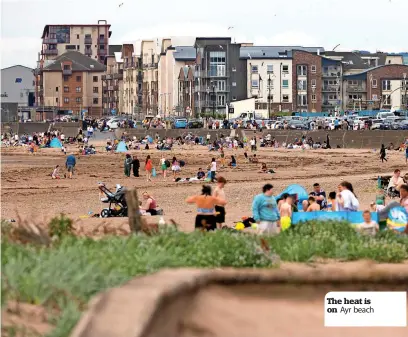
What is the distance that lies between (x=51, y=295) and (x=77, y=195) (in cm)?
2606

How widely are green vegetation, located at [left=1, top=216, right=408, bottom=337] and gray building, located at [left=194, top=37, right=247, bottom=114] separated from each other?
341ft

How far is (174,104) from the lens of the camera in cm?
13750

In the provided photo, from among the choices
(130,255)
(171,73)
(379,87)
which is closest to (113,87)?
(171,73)

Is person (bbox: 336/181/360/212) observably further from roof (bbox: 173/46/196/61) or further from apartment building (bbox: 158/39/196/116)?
roof (bbox: 173/46/196/61)

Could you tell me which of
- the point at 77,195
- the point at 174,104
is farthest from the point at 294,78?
the point at 77,195

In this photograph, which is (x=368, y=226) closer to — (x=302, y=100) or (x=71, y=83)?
(x=302, y=100)

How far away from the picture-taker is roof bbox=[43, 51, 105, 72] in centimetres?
16775

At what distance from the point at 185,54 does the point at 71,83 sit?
41287mm

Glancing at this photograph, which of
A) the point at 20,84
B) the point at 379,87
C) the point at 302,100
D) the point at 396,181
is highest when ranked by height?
the point at 20,84

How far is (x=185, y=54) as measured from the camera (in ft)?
433

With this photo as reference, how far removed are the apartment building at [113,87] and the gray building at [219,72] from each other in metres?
40.5

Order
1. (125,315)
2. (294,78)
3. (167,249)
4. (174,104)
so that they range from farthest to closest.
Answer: (174,104) < (294,78) < (167,249) < (125,315)

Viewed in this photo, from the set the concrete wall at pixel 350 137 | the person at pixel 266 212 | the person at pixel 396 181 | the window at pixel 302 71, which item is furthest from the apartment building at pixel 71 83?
the person at pixel 266 212

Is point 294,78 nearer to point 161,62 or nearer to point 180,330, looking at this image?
point 161,62
